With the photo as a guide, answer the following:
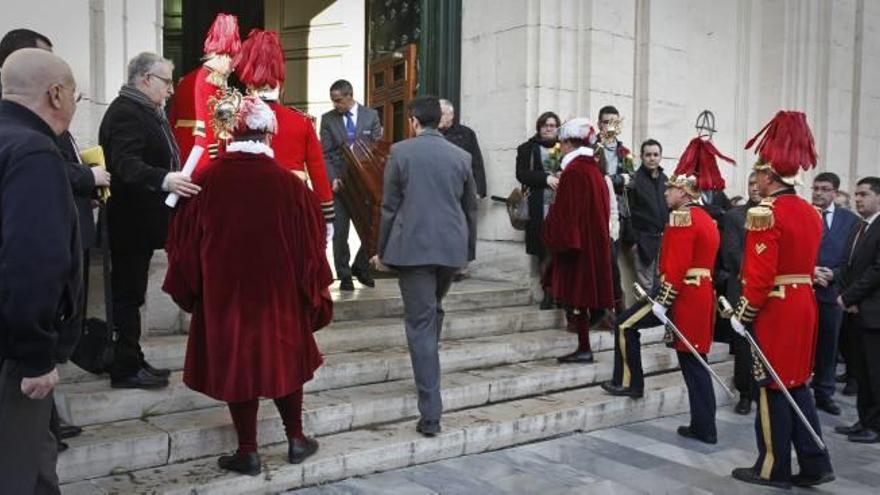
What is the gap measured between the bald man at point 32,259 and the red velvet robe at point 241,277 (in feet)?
4.25

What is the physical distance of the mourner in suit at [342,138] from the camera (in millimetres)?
7734

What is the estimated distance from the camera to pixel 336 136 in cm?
786

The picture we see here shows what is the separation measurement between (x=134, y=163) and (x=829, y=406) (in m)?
5.68

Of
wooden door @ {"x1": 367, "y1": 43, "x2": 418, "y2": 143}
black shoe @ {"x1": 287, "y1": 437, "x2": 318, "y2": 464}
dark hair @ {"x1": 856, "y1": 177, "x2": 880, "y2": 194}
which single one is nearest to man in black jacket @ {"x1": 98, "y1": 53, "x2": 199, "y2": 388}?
black shoe @ {"x1": 287, "y1": 437, "x2": 318, "y2": 464}

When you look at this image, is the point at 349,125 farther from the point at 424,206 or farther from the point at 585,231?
the point at 424,206

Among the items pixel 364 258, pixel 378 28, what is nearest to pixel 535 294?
pixel 364 258

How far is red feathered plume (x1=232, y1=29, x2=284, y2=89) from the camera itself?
4902 mm

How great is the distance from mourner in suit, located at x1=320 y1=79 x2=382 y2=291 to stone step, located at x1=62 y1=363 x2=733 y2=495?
8.25 feet

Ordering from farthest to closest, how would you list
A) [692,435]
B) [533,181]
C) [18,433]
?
[533,181]
[692,435]
[18,433]

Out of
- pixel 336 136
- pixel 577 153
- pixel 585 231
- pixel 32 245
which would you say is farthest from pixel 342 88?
pixel 32 245

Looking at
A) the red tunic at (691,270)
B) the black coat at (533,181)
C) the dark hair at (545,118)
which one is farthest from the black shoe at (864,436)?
the dark hair at (545,118)

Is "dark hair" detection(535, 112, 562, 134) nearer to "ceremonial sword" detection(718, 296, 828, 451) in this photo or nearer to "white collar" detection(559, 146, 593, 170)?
"white collar" detection(559, 146, 593, 170)

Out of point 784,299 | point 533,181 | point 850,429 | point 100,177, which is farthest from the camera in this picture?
point 533,181

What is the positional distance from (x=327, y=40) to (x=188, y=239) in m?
7.42
